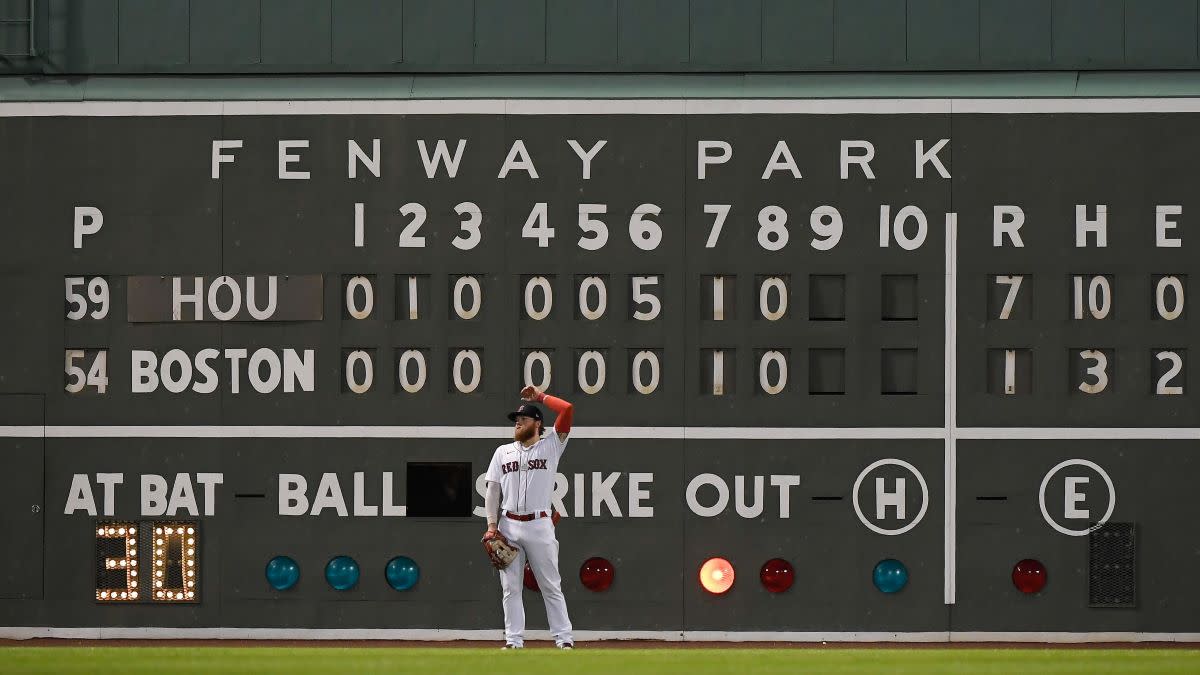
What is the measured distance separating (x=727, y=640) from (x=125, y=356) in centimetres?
404

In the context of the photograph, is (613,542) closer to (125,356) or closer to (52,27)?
(125,356)

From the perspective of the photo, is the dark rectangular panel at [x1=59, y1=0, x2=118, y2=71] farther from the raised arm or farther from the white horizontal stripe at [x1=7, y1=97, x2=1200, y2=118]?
the raised arm

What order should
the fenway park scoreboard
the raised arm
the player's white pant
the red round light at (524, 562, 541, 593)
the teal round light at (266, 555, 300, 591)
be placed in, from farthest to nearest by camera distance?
the teal round light at (266, 555, 300, 591), the fenway park scoreboard, the red round light at (524, 562, 541, 593), the player's white pant, the raised arm

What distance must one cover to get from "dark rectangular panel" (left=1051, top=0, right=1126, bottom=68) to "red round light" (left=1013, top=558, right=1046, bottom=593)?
3.02 m

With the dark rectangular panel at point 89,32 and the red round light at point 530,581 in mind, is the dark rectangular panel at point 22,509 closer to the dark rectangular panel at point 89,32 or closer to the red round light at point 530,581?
the dark rectangular panel at point 89,32

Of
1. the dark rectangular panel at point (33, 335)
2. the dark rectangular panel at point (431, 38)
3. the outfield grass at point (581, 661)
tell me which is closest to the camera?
the outfield grass at point (581, 661)

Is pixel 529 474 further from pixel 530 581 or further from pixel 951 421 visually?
pixel 951 421

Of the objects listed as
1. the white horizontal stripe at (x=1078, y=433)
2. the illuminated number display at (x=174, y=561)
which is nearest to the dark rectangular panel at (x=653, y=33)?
the white horizontal stripe at (x=1078, y=433)

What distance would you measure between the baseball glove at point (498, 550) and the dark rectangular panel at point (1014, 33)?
13.5 ft

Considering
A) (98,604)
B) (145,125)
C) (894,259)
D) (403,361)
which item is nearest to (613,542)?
(403,361)

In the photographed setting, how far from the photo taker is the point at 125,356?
10547mm

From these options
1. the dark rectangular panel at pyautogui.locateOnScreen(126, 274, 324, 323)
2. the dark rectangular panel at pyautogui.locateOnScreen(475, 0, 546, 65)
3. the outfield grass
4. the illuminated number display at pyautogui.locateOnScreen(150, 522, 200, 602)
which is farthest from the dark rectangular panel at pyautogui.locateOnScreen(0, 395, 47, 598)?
the dark rectangular panel at pyautogui.locateOnScreen(475, 0, 546, 65)

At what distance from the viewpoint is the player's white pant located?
32.0 feet

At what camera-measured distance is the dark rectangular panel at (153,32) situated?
10.7 metres
